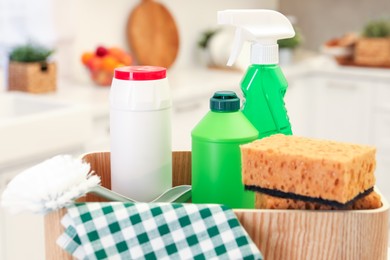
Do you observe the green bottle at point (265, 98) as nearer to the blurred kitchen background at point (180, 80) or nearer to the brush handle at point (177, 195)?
the brush handle at point (177, 195)

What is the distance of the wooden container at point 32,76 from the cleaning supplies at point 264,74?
1.93m

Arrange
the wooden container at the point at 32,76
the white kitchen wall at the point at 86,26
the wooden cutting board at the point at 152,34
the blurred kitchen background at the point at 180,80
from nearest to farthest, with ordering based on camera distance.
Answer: the blurred kitchen background at the point at 180,80 → the wooden container at the point at 32,76 → the white kitchen wall at the point at 86,26 → the wooden cutting board at the point at 152,34

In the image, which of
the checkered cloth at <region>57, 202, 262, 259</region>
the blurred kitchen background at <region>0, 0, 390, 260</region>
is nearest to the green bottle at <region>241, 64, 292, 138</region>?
the checkered cloth at <region>57, 202, 262, 259</region>

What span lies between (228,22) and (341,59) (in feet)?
9.80

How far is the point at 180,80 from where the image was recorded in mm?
3215

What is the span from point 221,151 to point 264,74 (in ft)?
0.53

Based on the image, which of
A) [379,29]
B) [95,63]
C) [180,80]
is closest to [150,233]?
[95,63]

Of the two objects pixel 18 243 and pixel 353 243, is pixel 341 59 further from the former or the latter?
pixel 353 243

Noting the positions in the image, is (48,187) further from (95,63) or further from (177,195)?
(95,63)

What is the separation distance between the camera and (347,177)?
0.69 m

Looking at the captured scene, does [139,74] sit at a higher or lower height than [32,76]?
higher

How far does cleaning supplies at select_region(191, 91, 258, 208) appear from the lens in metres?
0.80

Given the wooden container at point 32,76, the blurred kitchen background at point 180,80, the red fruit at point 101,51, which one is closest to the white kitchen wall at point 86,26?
the blurred kitchen background at point 180,80

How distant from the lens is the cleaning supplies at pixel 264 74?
0.88 m
